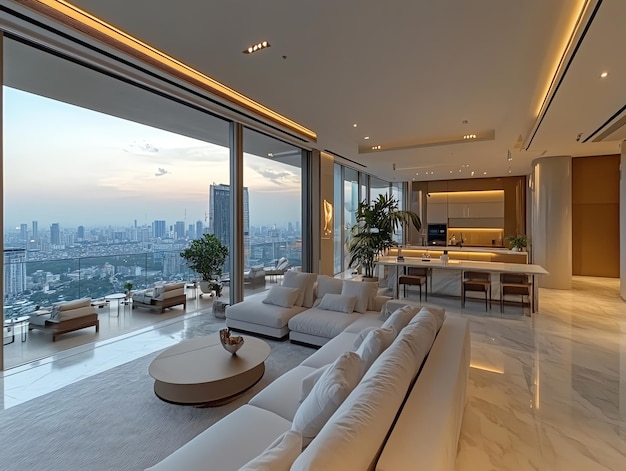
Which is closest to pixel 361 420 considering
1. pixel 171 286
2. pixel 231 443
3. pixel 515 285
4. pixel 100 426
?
pixel 231 443

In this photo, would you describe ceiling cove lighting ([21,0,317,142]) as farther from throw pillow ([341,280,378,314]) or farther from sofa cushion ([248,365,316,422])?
sofa cushion ([248,365,316,422])

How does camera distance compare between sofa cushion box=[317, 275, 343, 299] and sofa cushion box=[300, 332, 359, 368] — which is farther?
sofa cushion box=[317, 275, 343, 299]

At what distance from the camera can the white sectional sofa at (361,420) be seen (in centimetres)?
109

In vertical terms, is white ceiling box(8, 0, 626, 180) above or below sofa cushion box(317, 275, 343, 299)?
above

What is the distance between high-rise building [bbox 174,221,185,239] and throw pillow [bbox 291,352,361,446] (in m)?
4.52

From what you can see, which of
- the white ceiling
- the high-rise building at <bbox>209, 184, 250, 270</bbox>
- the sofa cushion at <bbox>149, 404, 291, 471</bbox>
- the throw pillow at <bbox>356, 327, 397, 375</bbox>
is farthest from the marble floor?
the white ceiling

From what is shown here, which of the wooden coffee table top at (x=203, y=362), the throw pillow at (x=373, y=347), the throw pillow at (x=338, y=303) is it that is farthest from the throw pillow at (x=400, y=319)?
the throw pillow at (x=338, y=303)

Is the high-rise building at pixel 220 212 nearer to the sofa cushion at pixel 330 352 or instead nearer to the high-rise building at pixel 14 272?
the high-rise building at pixel 14 272

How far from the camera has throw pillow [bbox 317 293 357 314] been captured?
4199mm

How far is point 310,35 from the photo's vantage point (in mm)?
3045

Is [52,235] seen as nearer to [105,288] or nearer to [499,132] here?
[105,288]

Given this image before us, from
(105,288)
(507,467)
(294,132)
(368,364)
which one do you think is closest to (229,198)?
(294,132)

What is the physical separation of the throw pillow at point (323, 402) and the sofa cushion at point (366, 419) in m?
0.09

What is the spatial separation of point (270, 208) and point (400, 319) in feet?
14.9
